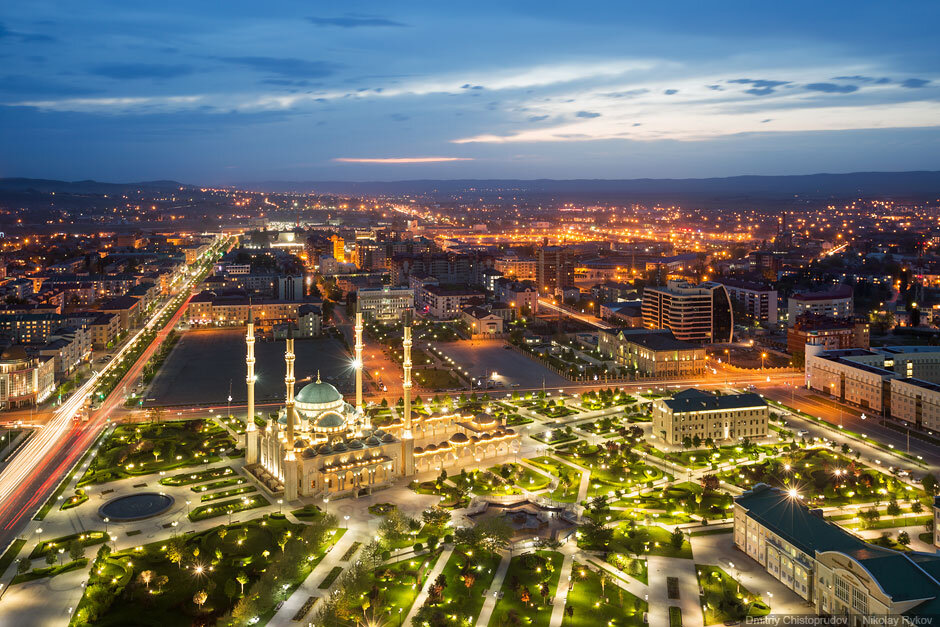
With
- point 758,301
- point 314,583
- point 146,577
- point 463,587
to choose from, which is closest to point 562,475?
point 463,587

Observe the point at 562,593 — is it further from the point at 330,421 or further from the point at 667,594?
the point at 330,421

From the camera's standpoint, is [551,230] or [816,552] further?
[551,230]

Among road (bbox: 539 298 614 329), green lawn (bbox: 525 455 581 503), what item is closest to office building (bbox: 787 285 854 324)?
road (bbox: 539 298 614 329)

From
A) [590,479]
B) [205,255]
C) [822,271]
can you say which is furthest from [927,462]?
[205,255]

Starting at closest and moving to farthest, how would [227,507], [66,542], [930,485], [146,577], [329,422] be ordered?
[146,577]
[66,542]
[227,507]
[930,485]
[329,422]

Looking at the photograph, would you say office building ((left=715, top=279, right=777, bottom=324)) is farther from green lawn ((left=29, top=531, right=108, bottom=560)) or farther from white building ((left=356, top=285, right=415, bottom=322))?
green lawn ((left=29, top=531, right=108, bottom=560))

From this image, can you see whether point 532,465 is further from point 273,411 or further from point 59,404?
point 59,404
